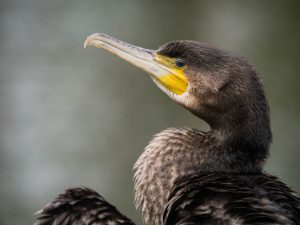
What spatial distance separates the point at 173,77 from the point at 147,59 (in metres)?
0.18

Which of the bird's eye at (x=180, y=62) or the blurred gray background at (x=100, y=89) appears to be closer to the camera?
the bird's eye at (x=180, y=62)

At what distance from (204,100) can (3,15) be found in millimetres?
7395

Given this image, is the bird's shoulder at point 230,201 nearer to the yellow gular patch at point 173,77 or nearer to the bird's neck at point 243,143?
the bird's neck at point 243,143

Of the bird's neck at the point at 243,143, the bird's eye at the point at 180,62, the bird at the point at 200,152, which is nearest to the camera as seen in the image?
the bird at the point at 200,152

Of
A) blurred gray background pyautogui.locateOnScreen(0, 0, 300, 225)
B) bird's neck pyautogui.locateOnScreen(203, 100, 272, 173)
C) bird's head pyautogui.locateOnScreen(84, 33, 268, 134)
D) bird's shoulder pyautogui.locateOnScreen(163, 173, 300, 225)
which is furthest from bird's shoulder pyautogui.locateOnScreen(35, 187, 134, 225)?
blurred gray background pyautogui.locateOnScreen(0, 0, 300, 225)

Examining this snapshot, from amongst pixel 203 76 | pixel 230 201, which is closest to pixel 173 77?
pixel 203 76

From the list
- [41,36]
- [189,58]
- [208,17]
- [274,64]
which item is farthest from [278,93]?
[189,58]

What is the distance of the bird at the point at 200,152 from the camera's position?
385 cm

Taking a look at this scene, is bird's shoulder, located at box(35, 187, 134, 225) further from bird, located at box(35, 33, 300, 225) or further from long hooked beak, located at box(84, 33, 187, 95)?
long hooked beak, located at box(84, 33, 187, 95)

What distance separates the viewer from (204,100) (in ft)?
14.2

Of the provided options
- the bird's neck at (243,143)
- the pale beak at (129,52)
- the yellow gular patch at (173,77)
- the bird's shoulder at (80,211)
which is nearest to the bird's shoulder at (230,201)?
the bird's neck at (243,143)

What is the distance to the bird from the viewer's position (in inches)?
Answer: 152

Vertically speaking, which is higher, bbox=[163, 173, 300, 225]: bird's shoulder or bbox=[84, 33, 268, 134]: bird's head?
bbox=[84, 33, 268, 134]: bird's head

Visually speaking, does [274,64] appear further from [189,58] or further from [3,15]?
[189,58]
